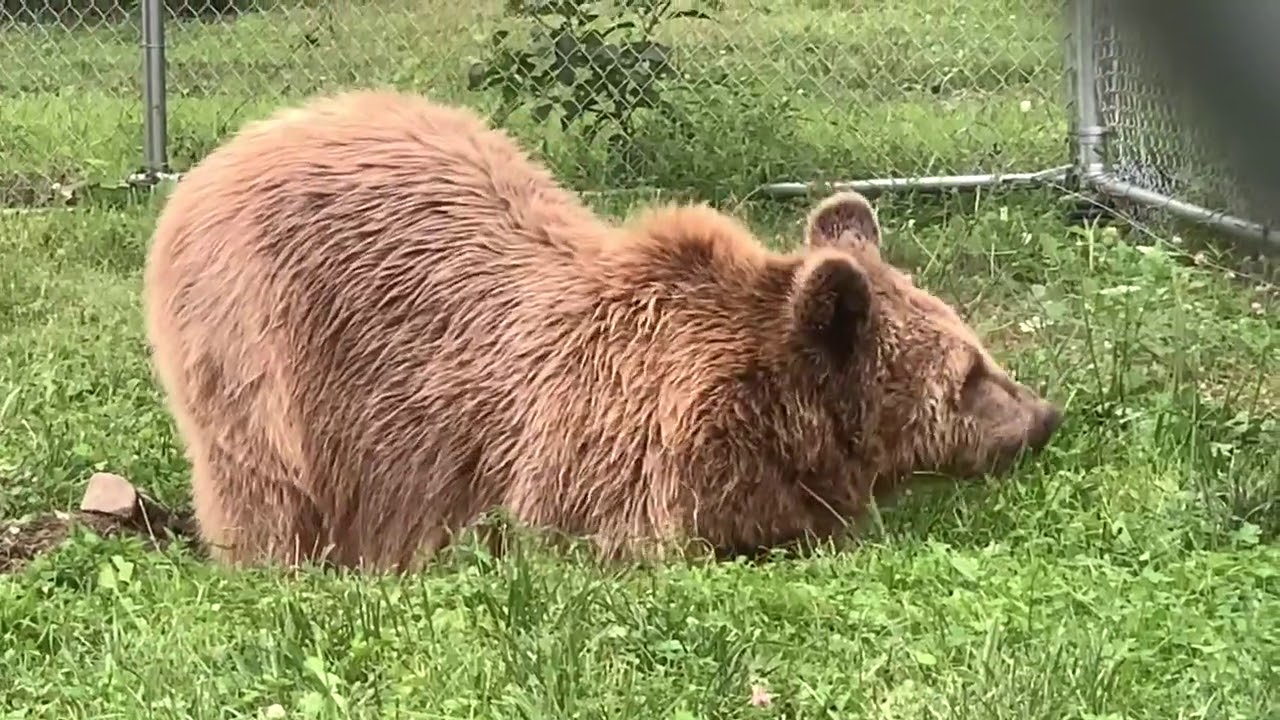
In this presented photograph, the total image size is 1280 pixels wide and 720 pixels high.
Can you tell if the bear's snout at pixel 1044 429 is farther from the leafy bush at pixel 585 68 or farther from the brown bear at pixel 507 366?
the leafy bush at pixel 585 68

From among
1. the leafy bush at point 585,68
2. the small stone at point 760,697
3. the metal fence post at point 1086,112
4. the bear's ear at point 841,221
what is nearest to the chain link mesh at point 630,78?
the leafy bush at point 585,68

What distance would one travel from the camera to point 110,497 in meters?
4.59

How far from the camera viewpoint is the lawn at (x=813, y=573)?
9.57 ft

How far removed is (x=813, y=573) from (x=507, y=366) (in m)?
1.04

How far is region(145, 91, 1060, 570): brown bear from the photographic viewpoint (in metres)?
4.12

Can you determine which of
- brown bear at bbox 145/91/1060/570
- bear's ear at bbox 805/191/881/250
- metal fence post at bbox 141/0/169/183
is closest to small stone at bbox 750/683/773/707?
brown bear at bbox 145/91/1060/570

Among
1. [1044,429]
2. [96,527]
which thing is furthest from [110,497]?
[1044,429]

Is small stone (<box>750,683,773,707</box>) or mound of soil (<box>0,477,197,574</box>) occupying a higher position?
small stone (<box>750,683,773,707</box>)

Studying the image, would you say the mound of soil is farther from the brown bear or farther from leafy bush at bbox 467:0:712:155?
leafy bush at bbox 467:0:712:155

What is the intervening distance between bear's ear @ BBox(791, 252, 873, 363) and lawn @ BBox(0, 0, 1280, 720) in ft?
1.59

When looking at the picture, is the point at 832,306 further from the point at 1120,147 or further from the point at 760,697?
the point at 1120,147

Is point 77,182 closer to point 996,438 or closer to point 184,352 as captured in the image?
point 184,352

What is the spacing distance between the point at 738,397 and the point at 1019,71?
4.87 meters

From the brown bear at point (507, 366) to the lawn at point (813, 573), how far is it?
0.71ft
